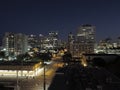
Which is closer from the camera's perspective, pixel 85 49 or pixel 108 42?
pixel 85 49

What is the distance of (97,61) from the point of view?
151ft

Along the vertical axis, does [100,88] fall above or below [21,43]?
below

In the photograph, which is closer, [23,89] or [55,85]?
[55,85]

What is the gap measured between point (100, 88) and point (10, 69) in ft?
71.0

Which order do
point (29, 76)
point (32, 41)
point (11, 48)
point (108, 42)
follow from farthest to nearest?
point (32, 41) → point (108, 42) → point (11, 48) → point (29, 76)

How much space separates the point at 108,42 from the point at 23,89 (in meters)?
107

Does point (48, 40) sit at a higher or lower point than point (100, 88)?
higher

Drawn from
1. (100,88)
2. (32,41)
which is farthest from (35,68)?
(32,41)

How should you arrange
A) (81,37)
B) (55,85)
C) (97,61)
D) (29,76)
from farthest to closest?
1. (81,37)
2. (97,61)
3. (29,76)
4. (55,85)

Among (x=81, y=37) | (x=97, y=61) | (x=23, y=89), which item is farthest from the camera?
(x=81, y=37)

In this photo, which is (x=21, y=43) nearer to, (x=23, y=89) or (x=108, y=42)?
(x=108, y=42)

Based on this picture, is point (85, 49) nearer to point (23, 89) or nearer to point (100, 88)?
point (23, 89)

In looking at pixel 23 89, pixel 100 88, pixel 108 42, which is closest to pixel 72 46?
pixel 108 42

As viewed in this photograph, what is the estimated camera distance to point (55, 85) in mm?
20047
